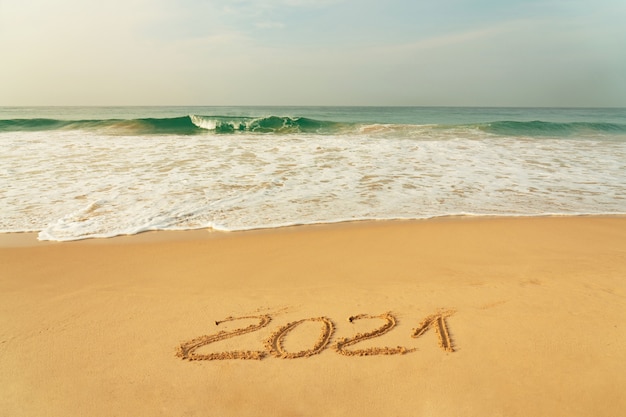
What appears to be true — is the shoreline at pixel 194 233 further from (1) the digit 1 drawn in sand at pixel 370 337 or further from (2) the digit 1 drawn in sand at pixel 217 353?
(1) the digit 1 drawn in sand at pixel 370 337

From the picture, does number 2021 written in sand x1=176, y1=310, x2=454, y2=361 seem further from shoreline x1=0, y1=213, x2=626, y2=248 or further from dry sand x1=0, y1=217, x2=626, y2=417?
shoreline x1=0, y1=213, x2=626, y2=248

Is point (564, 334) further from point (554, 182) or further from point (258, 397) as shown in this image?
point (554, 182)

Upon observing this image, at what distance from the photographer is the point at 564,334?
294cm

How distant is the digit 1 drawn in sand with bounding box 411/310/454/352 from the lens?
2.81 metres

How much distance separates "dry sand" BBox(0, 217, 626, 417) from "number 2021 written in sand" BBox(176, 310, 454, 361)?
0.04 ft

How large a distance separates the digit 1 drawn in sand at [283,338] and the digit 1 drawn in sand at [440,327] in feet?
1.91

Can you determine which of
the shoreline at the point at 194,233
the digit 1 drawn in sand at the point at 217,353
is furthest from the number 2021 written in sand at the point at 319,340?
the shoreline at the point at 194,233

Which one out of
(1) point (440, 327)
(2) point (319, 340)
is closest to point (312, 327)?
(2) point (319, 340)

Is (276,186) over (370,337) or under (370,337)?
over

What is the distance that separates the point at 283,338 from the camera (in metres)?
2.90

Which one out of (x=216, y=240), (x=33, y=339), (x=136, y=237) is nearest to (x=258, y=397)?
(x=33, y=339)

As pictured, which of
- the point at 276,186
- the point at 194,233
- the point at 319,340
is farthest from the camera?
the point at 276,186

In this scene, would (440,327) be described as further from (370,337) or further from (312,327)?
(312,327)

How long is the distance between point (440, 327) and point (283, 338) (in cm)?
110
